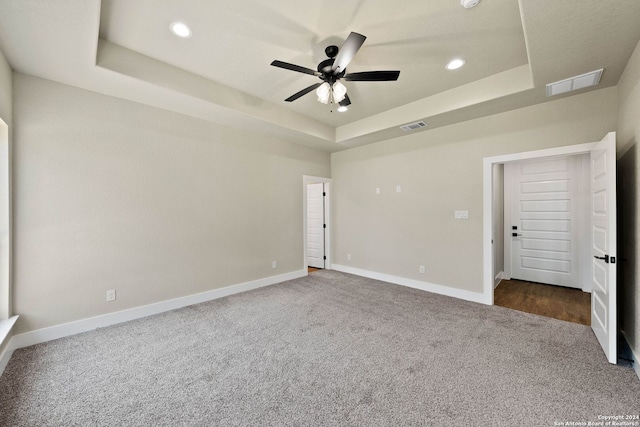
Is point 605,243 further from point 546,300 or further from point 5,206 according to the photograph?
point 5,206

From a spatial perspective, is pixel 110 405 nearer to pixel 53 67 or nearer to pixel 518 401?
pixel 518 401

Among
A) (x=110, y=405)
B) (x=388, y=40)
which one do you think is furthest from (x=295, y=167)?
(x=110, y=405)

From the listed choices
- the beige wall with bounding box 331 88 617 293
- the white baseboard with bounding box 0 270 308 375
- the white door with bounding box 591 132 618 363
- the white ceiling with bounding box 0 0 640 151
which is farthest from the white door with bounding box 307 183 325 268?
the white door with bounding box 591 132 618 363

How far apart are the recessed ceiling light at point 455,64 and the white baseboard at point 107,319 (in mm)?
4133

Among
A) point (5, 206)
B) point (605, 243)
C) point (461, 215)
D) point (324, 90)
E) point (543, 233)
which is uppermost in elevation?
point (324, 90)

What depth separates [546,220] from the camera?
4598 millimetres

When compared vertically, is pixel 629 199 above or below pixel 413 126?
below

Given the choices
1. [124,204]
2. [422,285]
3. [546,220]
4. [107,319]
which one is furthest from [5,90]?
[546,220]

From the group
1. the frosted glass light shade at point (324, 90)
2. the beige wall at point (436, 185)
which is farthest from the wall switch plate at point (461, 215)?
the frosted glass light shade at point (324, 90)

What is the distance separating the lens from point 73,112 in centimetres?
274

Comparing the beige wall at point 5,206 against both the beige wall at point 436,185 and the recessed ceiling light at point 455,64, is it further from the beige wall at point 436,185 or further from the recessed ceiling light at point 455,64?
the beige wall at point 436,185

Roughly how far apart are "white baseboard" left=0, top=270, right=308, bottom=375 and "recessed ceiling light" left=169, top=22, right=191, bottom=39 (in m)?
3.14

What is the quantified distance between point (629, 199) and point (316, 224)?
15.6ft

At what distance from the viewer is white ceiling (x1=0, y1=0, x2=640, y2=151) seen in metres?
1.88
